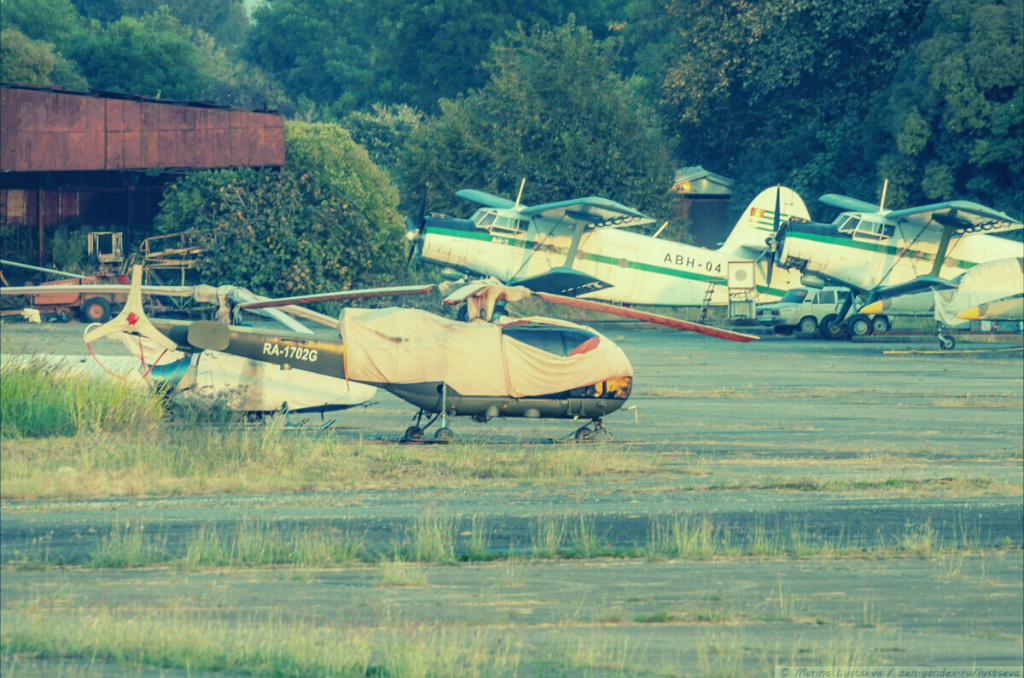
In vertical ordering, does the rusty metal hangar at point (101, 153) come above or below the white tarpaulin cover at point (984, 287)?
above

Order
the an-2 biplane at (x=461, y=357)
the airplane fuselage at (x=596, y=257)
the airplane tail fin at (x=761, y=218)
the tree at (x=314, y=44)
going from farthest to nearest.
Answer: the tree at (x=314, y=44), the airplane tail fin at (x=761, y=218), the airplane fuselage at (x=596, y=257), the an-2 biplane at (x=461, y=357)

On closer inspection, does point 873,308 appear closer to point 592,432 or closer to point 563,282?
point 563,282

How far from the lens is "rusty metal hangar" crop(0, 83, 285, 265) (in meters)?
39.4

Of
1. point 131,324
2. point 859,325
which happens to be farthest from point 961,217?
point 131,324

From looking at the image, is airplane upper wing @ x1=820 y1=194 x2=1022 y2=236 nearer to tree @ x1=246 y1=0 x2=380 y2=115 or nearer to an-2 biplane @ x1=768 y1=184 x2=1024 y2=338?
an-2 biplane @ x1=768 y1=184 x2=1024 y2=338

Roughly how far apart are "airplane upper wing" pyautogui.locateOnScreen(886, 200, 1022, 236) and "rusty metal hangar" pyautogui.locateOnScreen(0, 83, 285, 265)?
72.3ft

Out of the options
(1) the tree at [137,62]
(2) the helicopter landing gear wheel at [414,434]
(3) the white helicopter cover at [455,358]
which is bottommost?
(2) the helicopter landing gear wheel at [414,434]

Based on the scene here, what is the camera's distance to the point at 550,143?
1897 inches

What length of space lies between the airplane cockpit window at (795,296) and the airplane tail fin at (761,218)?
1985mm

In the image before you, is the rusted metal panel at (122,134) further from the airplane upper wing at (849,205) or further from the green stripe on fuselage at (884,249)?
the green stripe on fuselage at (884,249)

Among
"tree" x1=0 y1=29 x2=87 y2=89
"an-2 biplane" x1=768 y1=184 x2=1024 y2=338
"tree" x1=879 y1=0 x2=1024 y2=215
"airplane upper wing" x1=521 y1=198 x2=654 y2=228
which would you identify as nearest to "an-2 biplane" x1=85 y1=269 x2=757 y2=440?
"airplane upper wing" x1=521 y1=198 x2=654 y2=228

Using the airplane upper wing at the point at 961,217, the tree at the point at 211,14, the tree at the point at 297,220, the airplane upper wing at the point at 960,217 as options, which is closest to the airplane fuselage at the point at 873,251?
the airplane upper wing at the point at 960,217

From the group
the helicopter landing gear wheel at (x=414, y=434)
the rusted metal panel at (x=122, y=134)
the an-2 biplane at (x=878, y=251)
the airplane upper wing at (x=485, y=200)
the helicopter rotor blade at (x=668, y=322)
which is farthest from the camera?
the rusted metal panel at (x=122, y=134)

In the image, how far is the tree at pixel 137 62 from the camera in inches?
2763
